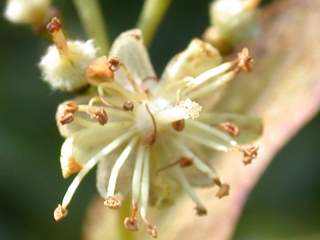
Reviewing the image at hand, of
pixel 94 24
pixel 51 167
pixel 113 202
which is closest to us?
pixel 113 202

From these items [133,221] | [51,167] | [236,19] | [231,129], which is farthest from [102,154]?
[51,167]

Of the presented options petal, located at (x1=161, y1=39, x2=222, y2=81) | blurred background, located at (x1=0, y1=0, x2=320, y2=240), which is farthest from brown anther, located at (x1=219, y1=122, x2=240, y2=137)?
blurred background, located at (x1=0, y1=0, x2=320, y2=240)

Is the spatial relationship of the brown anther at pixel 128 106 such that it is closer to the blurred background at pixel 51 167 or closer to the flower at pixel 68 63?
the flower at pixel 68 63

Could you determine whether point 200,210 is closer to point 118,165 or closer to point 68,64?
point 118,165

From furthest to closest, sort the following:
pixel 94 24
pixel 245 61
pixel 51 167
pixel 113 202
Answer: pixel 51 167 < pixel 94 24 < pixel 245 61 < pixel 113 202

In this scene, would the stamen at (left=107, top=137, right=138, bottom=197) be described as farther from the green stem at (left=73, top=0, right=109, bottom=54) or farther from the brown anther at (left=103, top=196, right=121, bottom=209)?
the green stem at (left=73, top=0, right=109, bottom=54)

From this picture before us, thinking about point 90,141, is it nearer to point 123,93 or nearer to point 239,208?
point 123,93

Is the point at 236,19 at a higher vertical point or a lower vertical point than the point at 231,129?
higher
